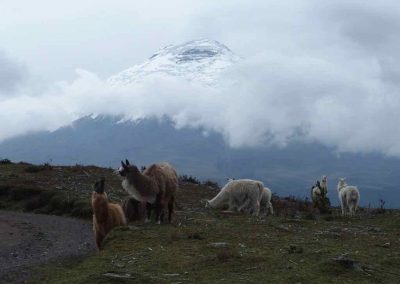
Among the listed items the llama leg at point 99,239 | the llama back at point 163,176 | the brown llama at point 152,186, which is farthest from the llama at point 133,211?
the llama leg at point 99,239

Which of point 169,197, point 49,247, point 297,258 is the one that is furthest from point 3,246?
point 297,258

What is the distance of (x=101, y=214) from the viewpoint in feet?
56.4

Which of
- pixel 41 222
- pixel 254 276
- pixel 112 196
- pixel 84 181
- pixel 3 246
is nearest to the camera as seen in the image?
pixel 254 276

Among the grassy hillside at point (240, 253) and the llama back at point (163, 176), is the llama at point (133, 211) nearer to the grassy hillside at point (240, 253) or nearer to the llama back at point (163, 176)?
the llama back at point (163, 176)

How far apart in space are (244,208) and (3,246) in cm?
1025

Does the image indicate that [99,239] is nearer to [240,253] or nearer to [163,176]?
[163,176]

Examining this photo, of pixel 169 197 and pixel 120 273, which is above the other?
pixel 169 197

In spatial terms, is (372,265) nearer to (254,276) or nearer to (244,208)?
(254,276)

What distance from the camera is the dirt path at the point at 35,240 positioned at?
15280mm

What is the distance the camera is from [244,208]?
83.3 feet

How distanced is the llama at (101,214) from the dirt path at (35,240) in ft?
2.45

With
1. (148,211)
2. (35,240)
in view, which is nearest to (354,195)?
(148,211)

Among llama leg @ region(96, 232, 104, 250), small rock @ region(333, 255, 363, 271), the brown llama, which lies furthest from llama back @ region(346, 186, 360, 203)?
small rock @ region(333, 255, 363, 271)

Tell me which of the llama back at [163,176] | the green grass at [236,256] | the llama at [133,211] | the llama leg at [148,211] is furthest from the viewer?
the llama at [133,211]
